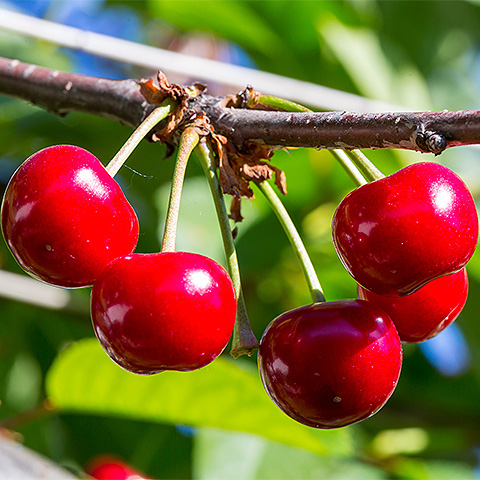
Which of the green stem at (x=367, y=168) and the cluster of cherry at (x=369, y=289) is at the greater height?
the green stem at (x=367, y=168)

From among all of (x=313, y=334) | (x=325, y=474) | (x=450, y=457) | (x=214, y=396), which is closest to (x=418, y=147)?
(x=313, y=334)

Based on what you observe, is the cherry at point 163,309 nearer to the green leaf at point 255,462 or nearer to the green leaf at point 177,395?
the green leaf at point 177,395

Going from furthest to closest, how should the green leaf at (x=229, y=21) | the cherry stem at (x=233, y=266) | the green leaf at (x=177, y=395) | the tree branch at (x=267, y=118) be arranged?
the green leaf at (x=229, y=21) < the green leaf at (x=177, y=395) < the cherry stem at (x=233, y=266) < the tree branch at (x=267, y=118)

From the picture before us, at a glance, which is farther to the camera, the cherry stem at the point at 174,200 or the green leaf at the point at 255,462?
the green leaf at the point at 255,462

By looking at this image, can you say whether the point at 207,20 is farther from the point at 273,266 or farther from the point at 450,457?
the point at 450,457

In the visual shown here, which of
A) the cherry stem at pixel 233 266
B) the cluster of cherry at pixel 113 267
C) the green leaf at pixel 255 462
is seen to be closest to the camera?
the cluster of cherry at pixel 113 267

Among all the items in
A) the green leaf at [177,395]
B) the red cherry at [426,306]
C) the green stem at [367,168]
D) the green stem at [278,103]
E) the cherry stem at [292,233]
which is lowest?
the green leaf at [177,395]

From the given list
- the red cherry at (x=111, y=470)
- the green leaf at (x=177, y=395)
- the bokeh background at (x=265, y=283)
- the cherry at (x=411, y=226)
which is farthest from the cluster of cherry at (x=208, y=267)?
the red cherry at (x=111, y=470)
